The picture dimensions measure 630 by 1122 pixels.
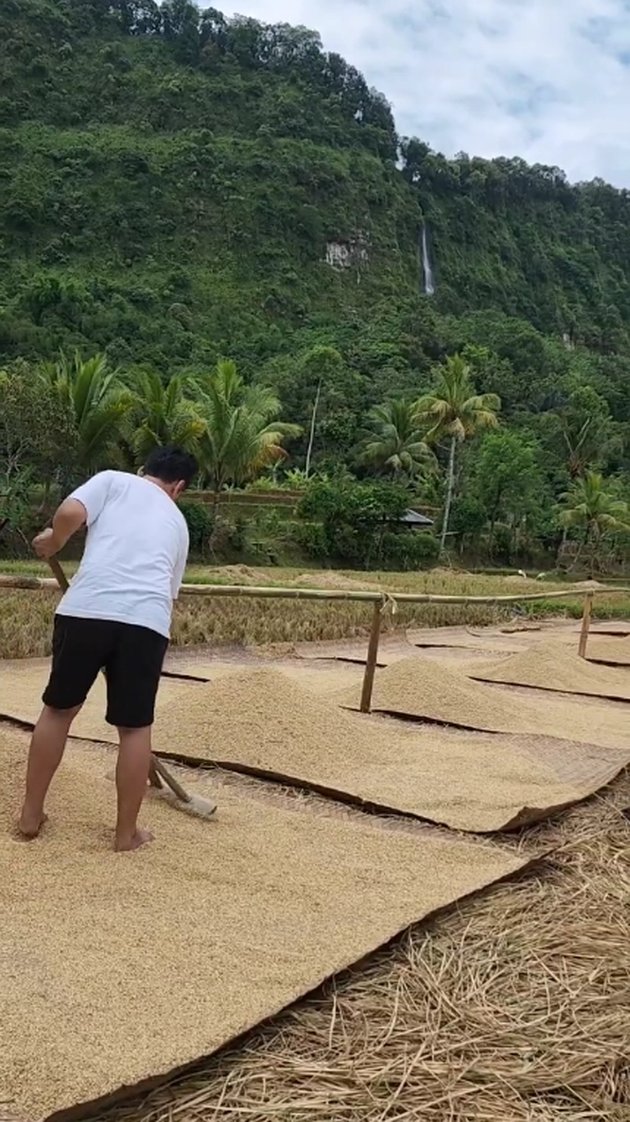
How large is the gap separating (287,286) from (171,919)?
155ft

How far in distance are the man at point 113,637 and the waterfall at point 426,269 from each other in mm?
57687

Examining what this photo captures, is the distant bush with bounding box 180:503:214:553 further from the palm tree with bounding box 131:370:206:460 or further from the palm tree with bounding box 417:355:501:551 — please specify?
the palm tree with bounding box 417:355:501:551

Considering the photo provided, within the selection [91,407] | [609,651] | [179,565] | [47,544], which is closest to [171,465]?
[179,565]

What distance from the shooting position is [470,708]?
430cm

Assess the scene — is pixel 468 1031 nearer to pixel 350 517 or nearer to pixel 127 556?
pixel 127 556

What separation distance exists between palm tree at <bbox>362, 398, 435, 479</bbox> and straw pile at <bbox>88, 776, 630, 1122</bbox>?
22915 mm

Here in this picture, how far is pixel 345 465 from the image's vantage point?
26.1 meters

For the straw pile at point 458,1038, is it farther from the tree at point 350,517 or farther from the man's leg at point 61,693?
the tree at point 350,517

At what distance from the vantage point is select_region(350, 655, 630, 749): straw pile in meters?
4.23

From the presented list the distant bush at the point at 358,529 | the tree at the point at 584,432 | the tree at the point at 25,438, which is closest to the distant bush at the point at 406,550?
the distant bush at the point at 358,529

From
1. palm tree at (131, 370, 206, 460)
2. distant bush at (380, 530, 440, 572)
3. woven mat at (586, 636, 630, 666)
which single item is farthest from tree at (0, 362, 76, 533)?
woven mat at (586, 636, 630, 666)

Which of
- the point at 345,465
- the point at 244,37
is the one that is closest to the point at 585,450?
the point at 345,465

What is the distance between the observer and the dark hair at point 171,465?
242 cm

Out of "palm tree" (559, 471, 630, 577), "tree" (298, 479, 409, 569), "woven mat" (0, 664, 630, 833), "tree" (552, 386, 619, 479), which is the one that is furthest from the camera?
"tree" (552, 386, 619, 479)
